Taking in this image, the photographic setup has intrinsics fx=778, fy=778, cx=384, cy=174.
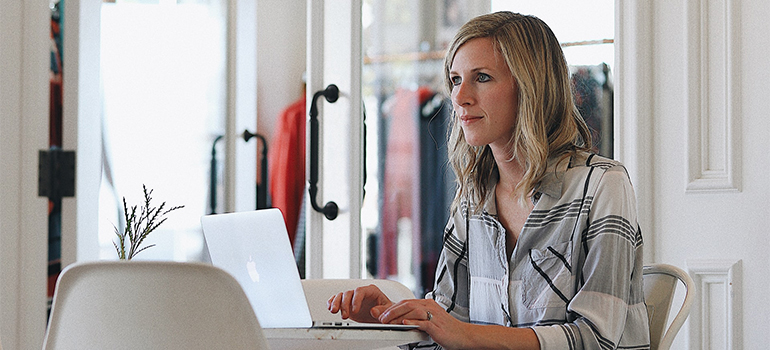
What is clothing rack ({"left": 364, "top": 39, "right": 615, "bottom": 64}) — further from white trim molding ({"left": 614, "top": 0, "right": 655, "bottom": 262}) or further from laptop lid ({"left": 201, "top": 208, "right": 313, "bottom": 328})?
laptop lid ({"left": 201, "top": 208, "right": 313, "bottom": 328})

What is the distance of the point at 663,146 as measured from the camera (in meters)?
2.22

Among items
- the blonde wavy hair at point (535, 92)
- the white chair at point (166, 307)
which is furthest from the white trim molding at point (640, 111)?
the white chair at point (166, 307)

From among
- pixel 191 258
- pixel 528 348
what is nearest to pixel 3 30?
pixel 191 258

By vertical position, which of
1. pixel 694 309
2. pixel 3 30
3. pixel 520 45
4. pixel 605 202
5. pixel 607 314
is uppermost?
pixel 3 30

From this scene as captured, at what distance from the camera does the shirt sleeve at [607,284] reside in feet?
4.07

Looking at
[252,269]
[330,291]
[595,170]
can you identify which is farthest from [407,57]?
[252,269]

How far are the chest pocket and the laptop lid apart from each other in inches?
15.5

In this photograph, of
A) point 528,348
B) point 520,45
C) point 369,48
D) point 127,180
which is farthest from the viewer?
point 369,48

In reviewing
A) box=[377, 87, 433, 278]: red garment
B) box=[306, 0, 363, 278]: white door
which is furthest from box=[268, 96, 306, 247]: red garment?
box=[377, 87, 433, 278]: red garment

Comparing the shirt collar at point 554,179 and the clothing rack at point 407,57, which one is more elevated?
the clothing rack at point 407,57

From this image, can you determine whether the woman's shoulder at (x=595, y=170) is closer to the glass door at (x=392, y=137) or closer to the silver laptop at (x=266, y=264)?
the silver laptop at (x=266, y=264)

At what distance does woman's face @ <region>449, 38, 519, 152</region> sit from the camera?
1.44 m

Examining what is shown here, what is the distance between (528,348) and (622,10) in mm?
1390

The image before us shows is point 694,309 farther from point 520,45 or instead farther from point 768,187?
point 520,45
